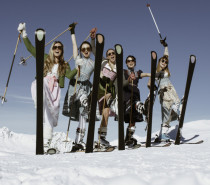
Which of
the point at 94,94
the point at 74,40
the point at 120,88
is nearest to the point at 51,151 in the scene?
the point at 94,94

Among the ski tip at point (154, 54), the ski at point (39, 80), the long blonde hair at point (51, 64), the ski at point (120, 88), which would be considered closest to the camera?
the ski at point (39, 80)

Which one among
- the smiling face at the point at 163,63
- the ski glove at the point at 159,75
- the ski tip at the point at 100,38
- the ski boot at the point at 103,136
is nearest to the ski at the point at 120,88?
the ski tip at the point at 100,38

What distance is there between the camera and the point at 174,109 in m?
5.82

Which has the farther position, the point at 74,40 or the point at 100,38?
the point at 74,40

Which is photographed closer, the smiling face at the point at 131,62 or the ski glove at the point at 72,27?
the ski glove at the point at 72,27

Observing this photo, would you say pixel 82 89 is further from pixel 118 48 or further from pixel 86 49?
pixel 118 48

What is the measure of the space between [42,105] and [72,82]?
1079mm

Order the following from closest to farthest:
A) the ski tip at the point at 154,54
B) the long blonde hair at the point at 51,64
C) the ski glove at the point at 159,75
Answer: the long blonde hair at the point at 51,64 < the ski tip at the point at 154,54 < the ski glove at the point at 159,75

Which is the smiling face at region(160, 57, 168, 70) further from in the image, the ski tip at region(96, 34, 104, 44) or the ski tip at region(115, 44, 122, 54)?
the ski tip at region(96, 34, 104, 44)

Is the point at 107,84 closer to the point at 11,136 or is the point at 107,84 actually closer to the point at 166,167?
the point at 166,167

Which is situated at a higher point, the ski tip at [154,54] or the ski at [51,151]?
the ski tip at [154,54]

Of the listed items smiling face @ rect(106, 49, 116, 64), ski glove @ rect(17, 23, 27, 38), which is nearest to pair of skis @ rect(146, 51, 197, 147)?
smiling face @ rect(106, 49, 116, 64)

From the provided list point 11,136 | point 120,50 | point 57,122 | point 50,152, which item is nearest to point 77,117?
point 57,122

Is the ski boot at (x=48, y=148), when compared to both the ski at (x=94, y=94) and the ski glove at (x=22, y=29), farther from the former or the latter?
the ski glove at (x=22, y=29)
